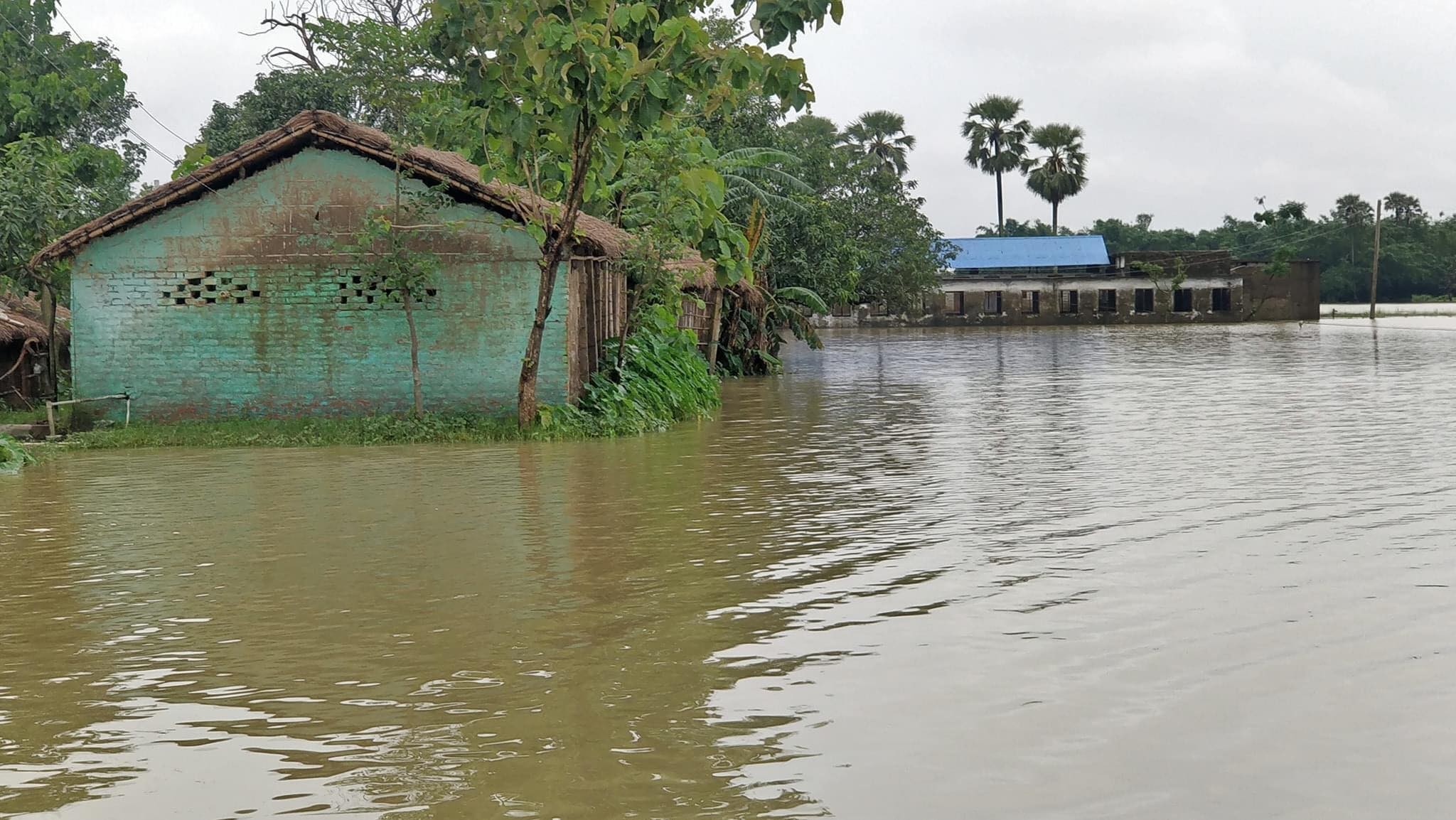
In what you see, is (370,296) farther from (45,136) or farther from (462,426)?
(45,136)

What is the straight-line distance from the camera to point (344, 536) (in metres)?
10.2

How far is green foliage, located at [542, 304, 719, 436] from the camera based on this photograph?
18.7 m

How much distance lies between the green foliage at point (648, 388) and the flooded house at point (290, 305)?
74 cm

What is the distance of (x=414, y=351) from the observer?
60.4 ft

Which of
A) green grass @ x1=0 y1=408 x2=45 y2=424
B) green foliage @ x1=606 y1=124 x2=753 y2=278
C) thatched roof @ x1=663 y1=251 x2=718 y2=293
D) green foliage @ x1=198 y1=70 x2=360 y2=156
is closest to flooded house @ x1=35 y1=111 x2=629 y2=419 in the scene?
green foliage @ x1=606 y1=124 x2=753 y2=278

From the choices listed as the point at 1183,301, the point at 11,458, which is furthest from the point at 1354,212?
the point at 11,458

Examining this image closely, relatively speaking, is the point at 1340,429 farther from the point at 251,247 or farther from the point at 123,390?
the point at 123,390

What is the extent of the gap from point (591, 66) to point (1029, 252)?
205ft

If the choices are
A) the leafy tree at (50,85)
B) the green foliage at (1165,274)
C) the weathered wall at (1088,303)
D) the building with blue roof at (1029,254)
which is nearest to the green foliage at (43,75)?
the leafy tree at (50,85)

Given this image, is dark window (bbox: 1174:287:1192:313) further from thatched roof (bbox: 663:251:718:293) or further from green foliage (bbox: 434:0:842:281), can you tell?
green foliage (bbox: 434:0:842:281)

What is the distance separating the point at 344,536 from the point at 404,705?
471 cm

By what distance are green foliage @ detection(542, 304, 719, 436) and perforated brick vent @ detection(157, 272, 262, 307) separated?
15.1 feet

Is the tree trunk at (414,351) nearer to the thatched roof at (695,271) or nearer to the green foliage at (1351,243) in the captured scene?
the thatched roof at (695,271)

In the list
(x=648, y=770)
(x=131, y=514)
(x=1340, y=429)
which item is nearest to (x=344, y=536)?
(x=131, y=514)
